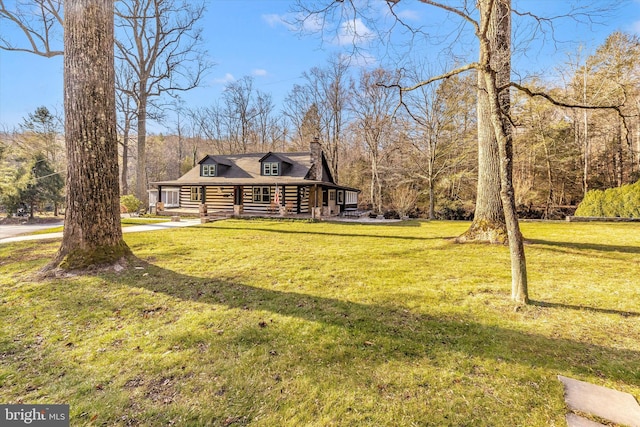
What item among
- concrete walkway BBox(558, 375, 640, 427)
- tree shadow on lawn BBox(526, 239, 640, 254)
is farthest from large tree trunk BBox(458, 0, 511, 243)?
concrete walkway BBox(558, 375, 640, 427)

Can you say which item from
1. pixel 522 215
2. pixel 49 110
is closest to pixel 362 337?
pixel 522 215

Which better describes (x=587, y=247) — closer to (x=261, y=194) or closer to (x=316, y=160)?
Result: (x=316, y=160)

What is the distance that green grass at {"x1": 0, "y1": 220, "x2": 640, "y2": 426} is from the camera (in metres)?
1.93

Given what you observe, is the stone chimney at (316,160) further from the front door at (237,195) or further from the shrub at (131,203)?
the shrub at (131,203)

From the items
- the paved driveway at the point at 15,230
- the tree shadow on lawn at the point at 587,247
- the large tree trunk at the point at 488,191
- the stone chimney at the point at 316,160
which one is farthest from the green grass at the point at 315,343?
the stone chimney at the point at 316,160

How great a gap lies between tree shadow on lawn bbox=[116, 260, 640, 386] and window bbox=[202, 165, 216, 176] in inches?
748

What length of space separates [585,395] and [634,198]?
56.7 ft

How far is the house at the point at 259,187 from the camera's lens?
19355mm

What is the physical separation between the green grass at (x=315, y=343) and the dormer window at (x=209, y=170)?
1731cm

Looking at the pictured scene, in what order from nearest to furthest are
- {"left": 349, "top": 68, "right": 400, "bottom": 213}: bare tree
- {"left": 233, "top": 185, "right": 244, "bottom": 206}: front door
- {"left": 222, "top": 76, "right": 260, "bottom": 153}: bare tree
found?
{"left": 233, "top": 185, "right": 244, "bottom": 206}: front door → {"left": 349, "top": 68, "right": 400, "bottom": 213}: bare tree → {"left": 222, "top": 76, "right": 260, "bottom": 153}: bare tree

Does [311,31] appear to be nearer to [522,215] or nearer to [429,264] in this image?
[429,264]

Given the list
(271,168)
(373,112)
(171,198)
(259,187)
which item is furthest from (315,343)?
(373,112)

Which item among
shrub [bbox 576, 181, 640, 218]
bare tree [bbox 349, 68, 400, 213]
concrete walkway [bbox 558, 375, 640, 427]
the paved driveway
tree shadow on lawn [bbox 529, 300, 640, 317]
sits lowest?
concrete walkway [bbox 558, 375, 640, 427]

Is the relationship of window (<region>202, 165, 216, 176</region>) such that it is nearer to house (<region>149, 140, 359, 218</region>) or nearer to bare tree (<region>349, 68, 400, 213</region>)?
house (<region>149, 140, 359, 218</region>)
